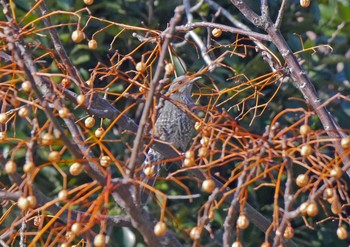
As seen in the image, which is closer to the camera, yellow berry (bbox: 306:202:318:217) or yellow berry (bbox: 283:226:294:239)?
yellow berry (bbox: 306:202:318:217)

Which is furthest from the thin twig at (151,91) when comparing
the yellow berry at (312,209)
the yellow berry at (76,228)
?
the yellow berry at (312,209)

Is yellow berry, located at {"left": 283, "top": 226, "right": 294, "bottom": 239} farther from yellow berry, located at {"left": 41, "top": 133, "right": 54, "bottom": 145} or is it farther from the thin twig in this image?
yellow berry, located at {"left": 41, "top": 133, "right": 54, "bottom": 145}

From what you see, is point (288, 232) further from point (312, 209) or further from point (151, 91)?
point (151, 91)

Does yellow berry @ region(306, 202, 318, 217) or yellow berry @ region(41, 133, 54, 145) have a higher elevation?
yellow berry @ region(41, 133, 54, 145)

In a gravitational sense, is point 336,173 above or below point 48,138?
below

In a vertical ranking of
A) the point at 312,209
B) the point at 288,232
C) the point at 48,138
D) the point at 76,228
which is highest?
the point at 48,138

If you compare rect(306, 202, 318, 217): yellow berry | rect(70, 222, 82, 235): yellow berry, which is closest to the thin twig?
rect(70, 222, 82, 235): yellow berry

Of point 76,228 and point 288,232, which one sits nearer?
point 76,228

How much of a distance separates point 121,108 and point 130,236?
707 mm

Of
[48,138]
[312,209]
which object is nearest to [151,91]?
[48,138]

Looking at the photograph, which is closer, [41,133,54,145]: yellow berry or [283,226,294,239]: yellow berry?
[41,133,54,145]: yellow berry

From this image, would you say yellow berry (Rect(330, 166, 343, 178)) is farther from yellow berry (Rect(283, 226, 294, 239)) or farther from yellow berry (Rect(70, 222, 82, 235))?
yellow berry (Rect(70, 222, 82, 235))

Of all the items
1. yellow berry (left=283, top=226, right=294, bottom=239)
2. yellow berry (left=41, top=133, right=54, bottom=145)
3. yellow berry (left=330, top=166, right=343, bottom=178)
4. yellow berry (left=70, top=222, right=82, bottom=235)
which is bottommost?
yellow berry (left=283, top=226, right=294, bottom=239)

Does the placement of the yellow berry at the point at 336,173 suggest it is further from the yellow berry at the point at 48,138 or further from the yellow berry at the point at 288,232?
the yellow berry at the point at 48,138
